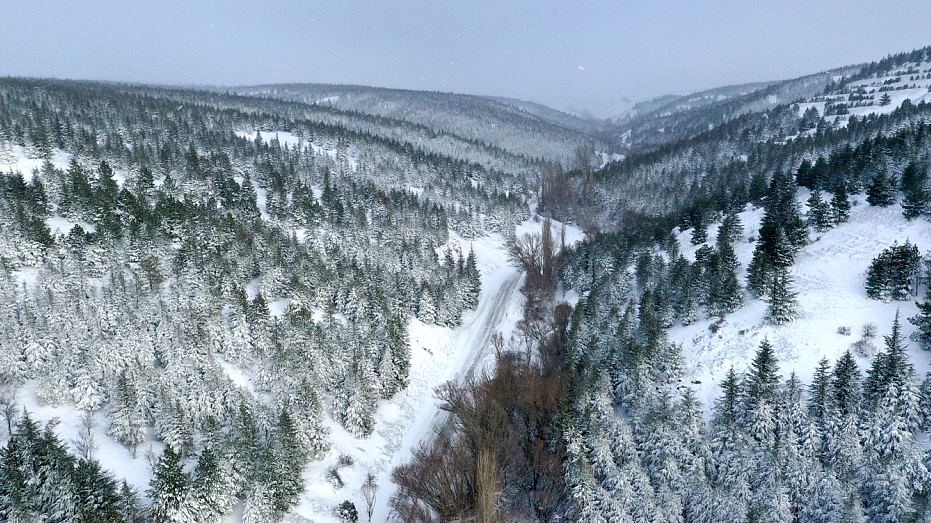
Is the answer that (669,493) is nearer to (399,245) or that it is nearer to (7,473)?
(7,473)

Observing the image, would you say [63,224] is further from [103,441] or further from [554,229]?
[554,229]

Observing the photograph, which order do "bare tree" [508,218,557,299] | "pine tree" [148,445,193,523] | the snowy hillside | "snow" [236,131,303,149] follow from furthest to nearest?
"snow" [236,131,303,149]
the snowy hillside
"bare tree" [508,218,557,299]
"pine tree" [148,445,193,523]

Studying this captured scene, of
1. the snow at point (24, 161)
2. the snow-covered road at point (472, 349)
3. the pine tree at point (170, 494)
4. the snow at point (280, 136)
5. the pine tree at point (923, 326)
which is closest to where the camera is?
the pine tree at point (170, 494)

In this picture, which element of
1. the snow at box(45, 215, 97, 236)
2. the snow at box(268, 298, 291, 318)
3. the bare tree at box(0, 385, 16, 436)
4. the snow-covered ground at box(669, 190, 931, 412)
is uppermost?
the snow at box(45, 215, 97, 236)

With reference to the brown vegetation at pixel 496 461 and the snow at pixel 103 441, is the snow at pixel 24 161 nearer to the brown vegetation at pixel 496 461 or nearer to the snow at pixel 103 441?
the snow at pixel 103 441

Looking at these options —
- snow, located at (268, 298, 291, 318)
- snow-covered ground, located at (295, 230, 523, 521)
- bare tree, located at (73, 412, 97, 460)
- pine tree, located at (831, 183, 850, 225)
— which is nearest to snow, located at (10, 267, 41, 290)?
bare tree, located at (73, 412, 97, 460)

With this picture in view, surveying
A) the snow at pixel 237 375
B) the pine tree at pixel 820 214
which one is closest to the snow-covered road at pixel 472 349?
the snow at pixel 237 375

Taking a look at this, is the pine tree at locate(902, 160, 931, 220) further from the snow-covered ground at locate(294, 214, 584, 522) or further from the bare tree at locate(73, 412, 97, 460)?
the bare tree at locate(73, 412, 97, 460)
